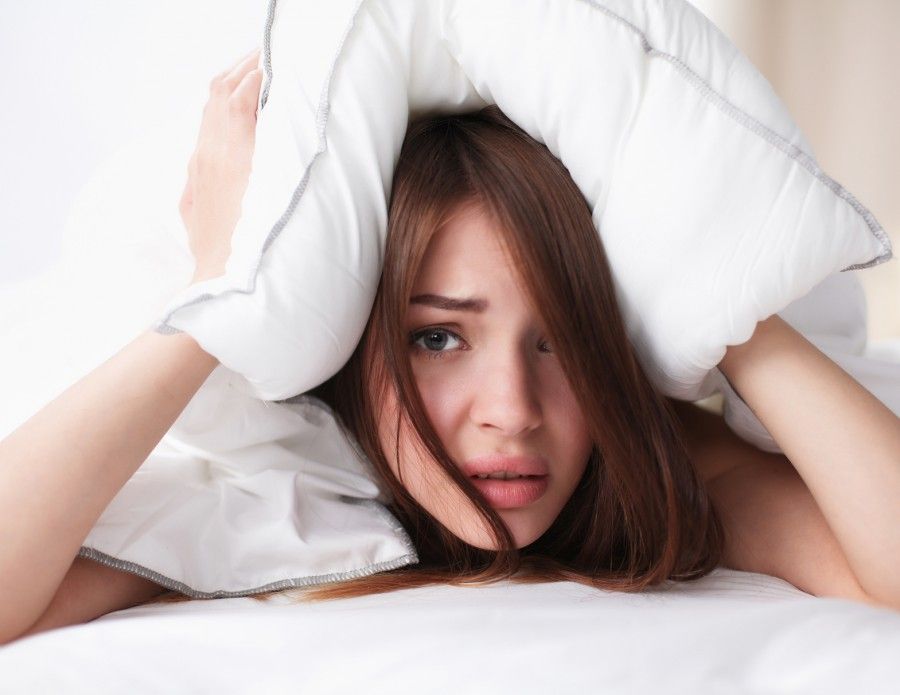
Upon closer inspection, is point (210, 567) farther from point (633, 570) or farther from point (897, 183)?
point (897, 183)

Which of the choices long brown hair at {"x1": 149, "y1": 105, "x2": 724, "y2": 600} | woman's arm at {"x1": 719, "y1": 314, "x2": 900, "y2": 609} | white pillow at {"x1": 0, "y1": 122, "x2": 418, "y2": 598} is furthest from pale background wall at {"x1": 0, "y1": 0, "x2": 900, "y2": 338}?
woman's arm at {"x1": 719, "y1": 314, "x2": 900, "y2": 609}

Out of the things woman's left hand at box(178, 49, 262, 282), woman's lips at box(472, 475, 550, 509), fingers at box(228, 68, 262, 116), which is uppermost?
fingers at box(228, 68, 262, 116)

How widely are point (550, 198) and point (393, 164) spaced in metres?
0.17

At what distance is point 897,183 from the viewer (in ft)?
8.29

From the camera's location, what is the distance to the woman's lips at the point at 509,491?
1.01 m

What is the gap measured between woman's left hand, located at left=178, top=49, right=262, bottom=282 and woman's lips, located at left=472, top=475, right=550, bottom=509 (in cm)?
35

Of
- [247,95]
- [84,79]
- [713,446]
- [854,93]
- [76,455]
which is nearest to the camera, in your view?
[76,455]

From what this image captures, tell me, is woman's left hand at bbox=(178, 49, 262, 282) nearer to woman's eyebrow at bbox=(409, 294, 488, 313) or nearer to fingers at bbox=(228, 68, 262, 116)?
fingers at bbox=(228, 68, 262, 116)

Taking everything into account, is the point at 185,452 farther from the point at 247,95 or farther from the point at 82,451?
the point at 247,95

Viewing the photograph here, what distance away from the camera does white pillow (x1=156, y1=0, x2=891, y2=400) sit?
88 centimetres

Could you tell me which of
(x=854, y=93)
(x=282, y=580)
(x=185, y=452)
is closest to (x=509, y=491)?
(x=282, y=580)

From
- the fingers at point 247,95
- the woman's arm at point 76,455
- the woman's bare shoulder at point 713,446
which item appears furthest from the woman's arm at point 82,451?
the woman's bare shoulder at point 713,446

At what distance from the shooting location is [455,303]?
97 cm

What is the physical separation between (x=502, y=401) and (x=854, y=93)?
6.49 feet
